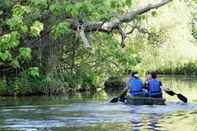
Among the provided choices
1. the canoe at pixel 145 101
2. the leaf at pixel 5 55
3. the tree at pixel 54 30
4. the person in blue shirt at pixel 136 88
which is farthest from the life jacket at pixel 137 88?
the leaf at pixel 5 55

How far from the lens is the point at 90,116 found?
85.5 feet

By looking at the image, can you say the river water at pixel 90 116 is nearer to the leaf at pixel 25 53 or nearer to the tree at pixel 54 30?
the leaf at pixel 25 53

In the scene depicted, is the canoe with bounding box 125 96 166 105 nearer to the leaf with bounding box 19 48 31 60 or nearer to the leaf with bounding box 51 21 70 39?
the leaf with bounding box 51 21 70 39

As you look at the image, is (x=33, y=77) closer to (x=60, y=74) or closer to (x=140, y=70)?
(x=60, y=74)

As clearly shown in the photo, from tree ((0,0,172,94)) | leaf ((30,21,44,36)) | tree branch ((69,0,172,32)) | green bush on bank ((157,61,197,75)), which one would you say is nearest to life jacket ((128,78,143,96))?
tree ((0,0,172,94))

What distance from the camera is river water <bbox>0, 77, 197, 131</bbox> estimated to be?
22281mm

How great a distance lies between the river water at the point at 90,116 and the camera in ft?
73.1

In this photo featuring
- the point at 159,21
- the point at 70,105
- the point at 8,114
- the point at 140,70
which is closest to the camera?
the point at 8,114

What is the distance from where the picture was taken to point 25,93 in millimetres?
38531

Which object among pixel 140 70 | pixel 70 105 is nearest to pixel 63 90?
pixel 140 70

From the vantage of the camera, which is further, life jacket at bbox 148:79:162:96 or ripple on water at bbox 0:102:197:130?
life jacket at bbox 148:79:162:96

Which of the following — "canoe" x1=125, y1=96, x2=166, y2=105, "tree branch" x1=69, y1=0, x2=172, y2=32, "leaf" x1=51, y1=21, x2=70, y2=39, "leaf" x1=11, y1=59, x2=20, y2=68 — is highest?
"tree branch" x1=69, y1=0, x2=172, y2=32

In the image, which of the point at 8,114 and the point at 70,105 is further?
the point at 70,105

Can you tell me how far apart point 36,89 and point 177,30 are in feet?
102
